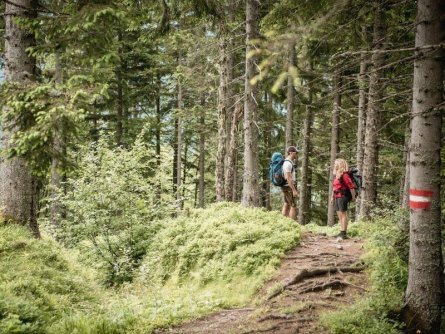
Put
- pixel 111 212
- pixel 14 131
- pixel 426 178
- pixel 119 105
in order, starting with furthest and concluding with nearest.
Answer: pixel 119 105 < pixel 111 212 < pixel 14 131 < pixel 426 178

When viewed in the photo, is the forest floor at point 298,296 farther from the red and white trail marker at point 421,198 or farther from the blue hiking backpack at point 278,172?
the blue hiking backpack at point 278,172

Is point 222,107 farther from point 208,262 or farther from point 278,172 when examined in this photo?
point 208,262

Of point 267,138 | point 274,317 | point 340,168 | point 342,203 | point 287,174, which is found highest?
point 267,138

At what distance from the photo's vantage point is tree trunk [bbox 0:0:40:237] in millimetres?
9086

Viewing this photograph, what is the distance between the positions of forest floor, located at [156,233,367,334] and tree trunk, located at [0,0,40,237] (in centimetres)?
523

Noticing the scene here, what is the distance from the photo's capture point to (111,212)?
11844 millimetres

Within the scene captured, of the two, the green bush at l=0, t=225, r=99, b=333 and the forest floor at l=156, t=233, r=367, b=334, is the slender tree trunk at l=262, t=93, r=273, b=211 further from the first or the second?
the green bush at l=0, t=225, r=99, b=333

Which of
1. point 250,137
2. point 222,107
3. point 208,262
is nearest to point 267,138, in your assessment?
point 222,107

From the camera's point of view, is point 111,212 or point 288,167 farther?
point 111,212

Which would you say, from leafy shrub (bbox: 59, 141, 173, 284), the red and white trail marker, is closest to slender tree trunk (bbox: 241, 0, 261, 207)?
leafy shrub (bbox: 59, 141, 173, 284)

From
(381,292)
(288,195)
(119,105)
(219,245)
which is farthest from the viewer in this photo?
(119,105)

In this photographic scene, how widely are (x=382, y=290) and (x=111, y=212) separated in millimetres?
8015

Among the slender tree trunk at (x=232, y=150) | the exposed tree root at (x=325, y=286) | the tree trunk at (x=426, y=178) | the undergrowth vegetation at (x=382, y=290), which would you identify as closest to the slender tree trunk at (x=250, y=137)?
the slender tree trunk at (x=232, y=150)

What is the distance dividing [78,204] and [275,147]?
49.2ft
